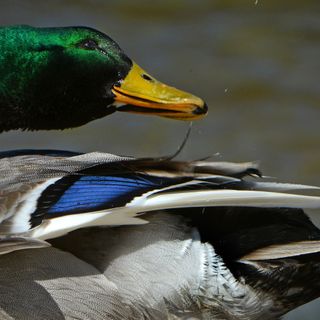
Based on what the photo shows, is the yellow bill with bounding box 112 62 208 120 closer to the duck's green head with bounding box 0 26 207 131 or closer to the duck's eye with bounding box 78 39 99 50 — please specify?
the duck's green head with bounding box 0 26 207 131

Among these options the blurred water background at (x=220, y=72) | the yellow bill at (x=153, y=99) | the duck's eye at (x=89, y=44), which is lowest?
the blurred water background at (x=220, y=72)

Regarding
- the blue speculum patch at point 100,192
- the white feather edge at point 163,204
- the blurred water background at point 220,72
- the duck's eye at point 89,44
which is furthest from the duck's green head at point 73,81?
the blurred water background at point 220,72

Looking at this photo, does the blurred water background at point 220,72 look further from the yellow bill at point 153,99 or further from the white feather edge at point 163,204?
Answer: the white feather edge at point 163,204

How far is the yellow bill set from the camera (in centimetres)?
424

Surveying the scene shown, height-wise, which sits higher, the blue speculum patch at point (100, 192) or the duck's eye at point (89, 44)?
the duck's eye at point (89, 44)

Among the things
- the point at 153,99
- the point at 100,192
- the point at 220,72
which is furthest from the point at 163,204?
the point at 220,72

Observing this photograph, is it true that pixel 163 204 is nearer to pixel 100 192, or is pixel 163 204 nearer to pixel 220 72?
pixel 100 192

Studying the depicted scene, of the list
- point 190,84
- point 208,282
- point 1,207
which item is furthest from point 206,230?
point 190,84

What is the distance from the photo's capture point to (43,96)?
427 centimetres

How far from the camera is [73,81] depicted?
166 inches

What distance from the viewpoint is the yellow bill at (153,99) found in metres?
4.24

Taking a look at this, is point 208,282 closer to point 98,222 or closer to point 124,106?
point 98,222

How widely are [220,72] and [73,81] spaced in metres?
2.35

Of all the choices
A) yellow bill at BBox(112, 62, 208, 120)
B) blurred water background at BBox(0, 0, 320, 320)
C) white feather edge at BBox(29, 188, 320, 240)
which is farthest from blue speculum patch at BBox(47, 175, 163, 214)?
blurred water background at BBox(0, 0, 320, 320)
